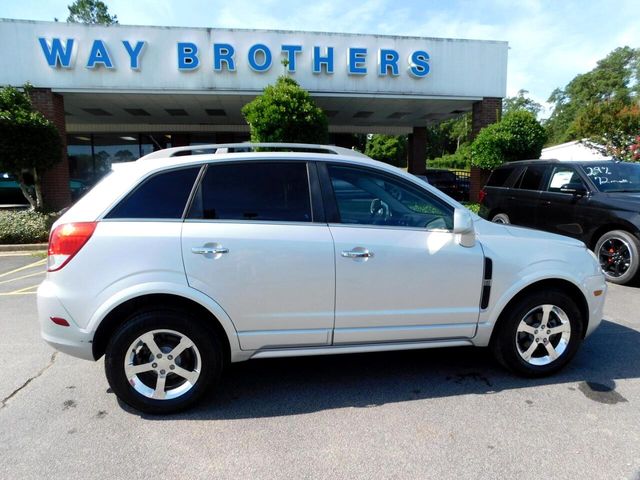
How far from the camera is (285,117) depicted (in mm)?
9945

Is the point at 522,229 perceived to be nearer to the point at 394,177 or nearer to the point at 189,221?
the point at 394,177

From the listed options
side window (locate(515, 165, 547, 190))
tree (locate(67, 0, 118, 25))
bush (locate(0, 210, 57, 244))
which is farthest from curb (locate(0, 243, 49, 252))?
tree (locate(67, 0, 118, 25))

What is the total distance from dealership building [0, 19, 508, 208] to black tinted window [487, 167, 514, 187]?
4855 millimetres

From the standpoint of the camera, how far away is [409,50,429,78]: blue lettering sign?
12.1 meters

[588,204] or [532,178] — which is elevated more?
[532,178]

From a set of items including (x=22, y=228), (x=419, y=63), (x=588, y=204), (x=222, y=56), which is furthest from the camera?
(x=419, y=63)

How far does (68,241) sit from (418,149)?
62.5ft

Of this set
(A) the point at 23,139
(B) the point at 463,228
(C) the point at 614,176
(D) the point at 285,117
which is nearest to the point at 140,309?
(B) the point at 463,228

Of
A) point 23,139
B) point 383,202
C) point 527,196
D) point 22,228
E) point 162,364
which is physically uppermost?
point 23,139

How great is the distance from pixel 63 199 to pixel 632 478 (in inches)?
538

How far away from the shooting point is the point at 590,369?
11.5 feet

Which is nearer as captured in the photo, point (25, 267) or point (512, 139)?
point (25, 267)

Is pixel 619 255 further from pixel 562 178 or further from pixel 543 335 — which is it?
pixel 543 335

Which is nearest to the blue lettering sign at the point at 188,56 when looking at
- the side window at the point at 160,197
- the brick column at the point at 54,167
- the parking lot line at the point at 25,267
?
the brick column at the point at 54,167
